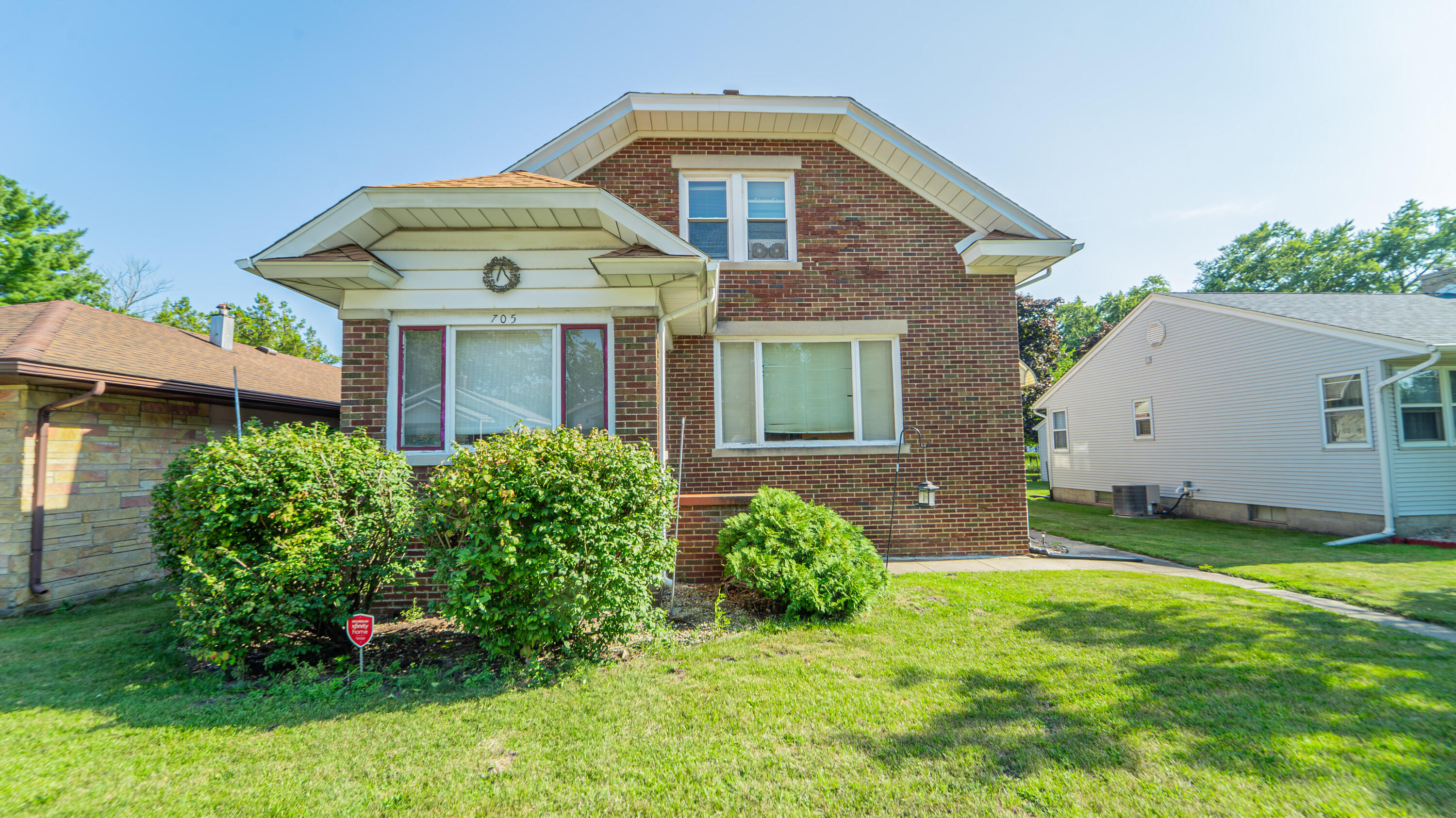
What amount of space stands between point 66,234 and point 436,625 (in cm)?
2880

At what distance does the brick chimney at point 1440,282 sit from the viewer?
1459cm

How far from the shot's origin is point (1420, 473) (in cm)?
1010

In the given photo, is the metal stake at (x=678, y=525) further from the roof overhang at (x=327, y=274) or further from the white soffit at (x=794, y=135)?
the white soffit at (x=794, y=135)

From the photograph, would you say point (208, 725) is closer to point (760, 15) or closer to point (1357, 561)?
point (760, 15)

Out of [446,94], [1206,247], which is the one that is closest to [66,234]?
[446,94]

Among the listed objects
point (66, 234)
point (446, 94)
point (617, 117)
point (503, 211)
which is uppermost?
point (66, 234)

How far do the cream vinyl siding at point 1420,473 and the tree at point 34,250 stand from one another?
34663 mm

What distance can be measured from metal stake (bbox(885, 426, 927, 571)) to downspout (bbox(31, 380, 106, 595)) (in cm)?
947

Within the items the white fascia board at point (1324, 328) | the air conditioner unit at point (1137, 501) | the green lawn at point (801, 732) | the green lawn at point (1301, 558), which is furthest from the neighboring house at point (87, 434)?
the air conditioner unit at point (1137, 501)

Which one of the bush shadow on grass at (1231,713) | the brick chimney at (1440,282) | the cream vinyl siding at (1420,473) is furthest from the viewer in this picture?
the brick chimney at (1440,282)

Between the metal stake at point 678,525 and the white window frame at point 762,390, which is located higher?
the white window frame at point 762,390

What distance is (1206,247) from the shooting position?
138 feet

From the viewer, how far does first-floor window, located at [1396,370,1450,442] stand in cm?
1024

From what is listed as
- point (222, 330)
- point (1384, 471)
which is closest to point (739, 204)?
point (222, 330)
